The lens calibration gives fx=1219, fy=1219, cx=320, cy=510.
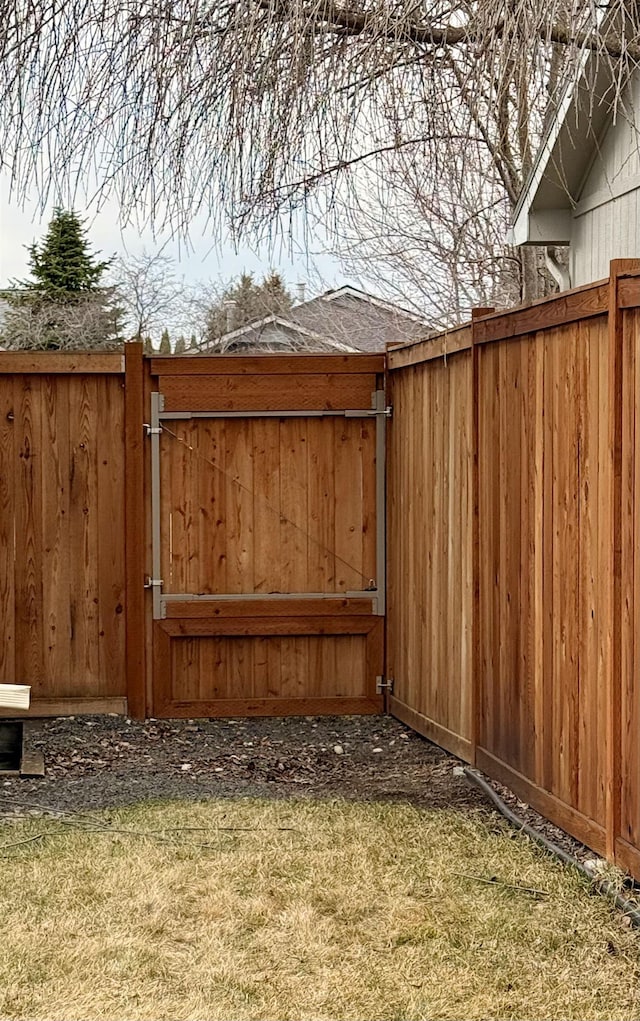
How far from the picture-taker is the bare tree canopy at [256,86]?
8.90 feet

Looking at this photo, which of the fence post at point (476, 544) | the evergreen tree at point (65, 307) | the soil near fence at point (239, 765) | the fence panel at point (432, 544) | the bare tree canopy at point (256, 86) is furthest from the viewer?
the evergreen tree at point (65, 307)

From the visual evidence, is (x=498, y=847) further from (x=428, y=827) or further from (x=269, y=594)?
(x=269, y=594)

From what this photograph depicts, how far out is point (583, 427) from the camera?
4.10m

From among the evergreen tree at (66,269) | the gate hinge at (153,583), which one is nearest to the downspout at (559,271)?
the gate hinge at (153,583)

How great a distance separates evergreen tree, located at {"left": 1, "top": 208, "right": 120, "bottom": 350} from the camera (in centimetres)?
1883

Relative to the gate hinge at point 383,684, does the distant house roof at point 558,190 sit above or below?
above

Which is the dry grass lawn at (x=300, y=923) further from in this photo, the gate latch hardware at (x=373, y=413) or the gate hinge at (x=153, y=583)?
the gate latch hardware at (x=373, y=413)

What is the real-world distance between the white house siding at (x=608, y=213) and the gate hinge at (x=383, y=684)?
2.66 metres

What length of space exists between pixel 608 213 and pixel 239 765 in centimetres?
379

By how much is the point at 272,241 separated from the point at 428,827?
246 centimetres

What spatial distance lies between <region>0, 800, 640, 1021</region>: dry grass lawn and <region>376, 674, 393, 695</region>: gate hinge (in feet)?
6.39

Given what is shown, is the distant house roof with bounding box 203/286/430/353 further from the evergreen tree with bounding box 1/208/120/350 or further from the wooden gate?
the wooden gate

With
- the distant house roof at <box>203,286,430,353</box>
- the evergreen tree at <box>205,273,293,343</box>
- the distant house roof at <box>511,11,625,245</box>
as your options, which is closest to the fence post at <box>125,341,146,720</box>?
the distant house roof at <box>511,11,625,245</box>

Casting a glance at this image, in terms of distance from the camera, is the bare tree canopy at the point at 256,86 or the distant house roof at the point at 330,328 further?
the distant house roof at the point at 330,328
